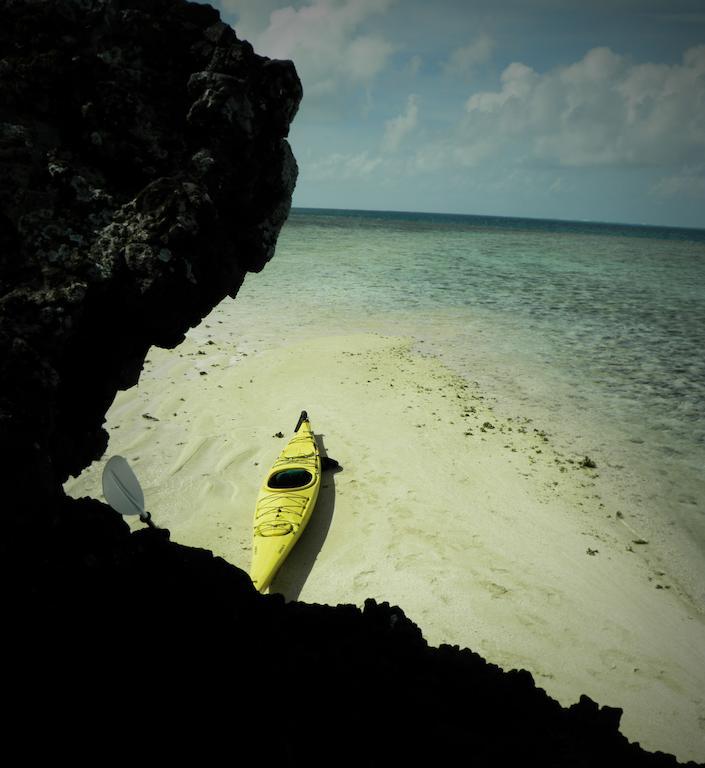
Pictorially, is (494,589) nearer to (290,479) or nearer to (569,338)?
(290,479)

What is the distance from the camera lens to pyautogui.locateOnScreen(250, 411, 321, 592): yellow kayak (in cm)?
710

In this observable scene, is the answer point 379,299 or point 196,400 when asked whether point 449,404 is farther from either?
point 379,299

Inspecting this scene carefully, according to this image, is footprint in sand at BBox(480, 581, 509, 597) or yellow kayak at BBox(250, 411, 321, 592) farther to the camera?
yellow kayak at BBox(250, 411, 321, 592)

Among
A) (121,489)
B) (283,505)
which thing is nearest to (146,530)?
(121,489)

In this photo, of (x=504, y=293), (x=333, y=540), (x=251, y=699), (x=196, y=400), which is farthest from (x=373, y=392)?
(x=504, y=293)

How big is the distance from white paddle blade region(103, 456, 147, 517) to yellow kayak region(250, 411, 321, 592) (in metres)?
2.92

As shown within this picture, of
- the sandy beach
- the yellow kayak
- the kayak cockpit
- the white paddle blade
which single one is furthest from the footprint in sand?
the white paddle blade

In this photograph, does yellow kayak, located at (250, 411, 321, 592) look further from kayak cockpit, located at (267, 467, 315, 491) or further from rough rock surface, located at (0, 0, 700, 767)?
rough rock surface, located at (0, 0, 700, 767)

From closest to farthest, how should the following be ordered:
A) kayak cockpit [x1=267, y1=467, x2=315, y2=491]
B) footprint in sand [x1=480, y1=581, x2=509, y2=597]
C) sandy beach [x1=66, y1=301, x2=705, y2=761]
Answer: sandy beach [x1=66, y1=301, x2=705, y2=761]
footprint in sand [x1=480, y1=581, x2=509, y2=597]
kayak cockpit [x1=267, y1=467, x2=315, y2=491]

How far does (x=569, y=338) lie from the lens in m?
19.2

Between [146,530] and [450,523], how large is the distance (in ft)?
18.9

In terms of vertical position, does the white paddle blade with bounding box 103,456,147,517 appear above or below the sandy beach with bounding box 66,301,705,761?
above

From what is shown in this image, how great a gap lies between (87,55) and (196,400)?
356 inches

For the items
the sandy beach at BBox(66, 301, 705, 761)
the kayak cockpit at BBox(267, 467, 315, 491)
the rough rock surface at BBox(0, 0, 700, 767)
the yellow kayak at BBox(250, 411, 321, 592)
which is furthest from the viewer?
the kayak cockpit at BBox(267, 467, 315, 491)
